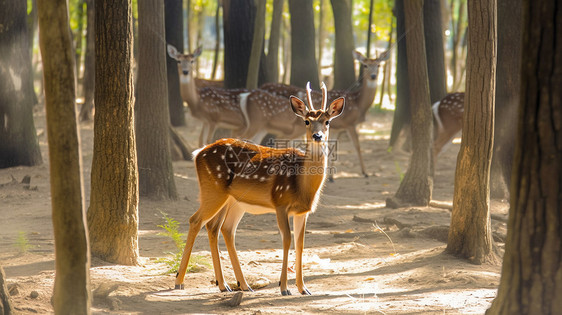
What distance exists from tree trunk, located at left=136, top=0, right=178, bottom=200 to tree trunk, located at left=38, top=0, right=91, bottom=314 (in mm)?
5662

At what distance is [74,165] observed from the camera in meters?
4.09

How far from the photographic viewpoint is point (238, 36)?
49.4 ft

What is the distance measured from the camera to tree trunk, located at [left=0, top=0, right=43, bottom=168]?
39.5 feet

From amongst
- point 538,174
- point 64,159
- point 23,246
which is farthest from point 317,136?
point 23,246

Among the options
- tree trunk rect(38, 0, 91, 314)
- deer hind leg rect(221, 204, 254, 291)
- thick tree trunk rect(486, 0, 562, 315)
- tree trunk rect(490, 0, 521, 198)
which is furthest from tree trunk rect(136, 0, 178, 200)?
thick tree trunk rect(486, 0, 562, 315)

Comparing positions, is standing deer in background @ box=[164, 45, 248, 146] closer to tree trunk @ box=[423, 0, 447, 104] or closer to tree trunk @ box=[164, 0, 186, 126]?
tree trunk @ box=[164, 0, 186, 126]

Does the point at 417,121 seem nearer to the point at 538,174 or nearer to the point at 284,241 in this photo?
the point at 284,241

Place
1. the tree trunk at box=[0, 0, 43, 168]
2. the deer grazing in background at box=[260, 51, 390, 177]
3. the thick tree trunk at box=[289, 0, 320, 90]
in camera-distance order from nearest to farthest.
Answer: the tree trunk at box=[0, 0, 43, 168] < the deer grazing in background at box=[260, 51, 390, 177] < the thick tree trunk at box=[289, 0, 320, 90]

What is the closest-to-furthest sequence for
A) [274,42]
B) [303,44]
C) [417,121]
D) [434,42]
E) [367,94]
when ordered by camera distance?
[417,121] → [434,42] → [367,94] → [274,42] → [303,44]

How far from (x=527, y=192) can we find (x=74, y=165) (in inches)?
105

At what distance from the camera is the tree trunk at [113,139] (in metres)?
6.54

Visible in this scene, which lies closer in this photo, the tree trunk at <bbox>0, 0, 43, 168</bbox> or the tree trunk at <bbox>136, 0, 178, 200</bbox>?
the tree trunk at <bbox>136, 0, 178, 200</bbox>

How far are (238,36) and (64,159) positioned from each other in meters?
11.3

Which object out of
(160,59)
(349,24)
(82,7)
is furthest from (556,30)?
(82,7)
